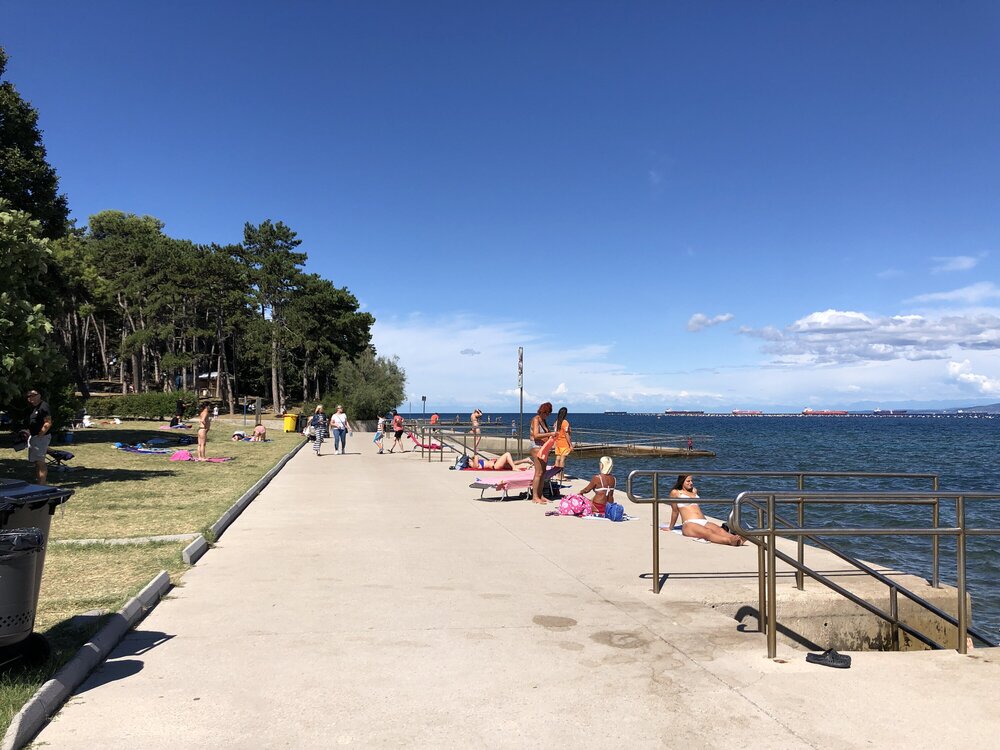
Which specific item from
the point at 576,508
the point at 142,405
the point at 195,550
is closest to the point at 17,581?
the point at 195,550

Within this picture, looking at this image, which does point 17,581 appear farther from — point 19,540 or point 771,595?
point 771,595

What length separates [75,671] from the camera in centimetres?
424

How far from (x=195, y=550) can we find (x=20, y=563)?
4.33m

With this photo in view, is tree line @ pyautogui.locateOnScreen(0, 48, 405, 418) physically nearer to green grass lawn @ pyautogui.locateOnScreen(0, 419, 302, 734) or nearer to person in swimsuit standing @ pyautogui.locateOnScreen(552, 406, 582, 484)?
green grass lawn @ pyautogui.locateOnScreen(0, 419, 302, 734)

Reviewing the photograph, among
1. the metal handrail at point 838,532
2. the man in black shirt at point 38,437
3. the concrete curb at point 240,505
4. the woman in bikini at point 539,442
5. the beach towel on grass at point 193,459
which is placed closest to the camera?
the metal handrail at point 838,532

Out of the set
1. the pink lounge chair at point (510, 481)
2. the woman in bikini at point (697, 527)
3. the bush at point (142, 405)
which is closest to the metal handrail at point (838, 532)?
the woman in bikini at point (697, 527)

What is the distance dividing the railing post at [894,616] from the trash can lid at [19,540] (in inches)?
258

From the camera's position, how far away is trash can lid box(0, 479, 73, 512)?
4030mm

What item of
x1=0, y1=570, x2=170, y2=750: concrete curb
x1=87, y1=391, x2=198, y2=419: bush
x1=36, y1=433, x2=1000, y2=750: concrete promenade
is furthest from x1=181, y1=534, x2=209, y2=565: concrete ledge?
x1=87, y1=391, x2=198, y2=419: bush

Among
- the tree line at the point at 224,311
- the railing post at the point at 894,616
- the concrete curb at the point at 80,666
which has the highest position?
the tree line at the point at 224,311

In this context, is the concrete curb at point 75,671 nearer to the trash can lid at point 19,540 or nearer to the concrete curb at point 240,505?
the trash can lid at point 19,540

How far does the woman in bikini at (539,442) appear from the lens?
42.1 feet

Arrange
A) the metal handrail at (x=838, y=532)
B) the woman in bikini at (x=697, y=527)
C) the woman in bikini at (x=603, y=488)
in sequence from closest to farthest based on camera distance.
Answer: the metal handrail at (x=838, y=532) < the woman in bikini at (x=697, y=527) < the woman in bikini at (x=603, y=488)

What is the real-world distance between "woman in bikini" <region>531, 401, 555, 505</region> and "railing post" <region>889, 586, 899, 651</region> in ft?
22.5
